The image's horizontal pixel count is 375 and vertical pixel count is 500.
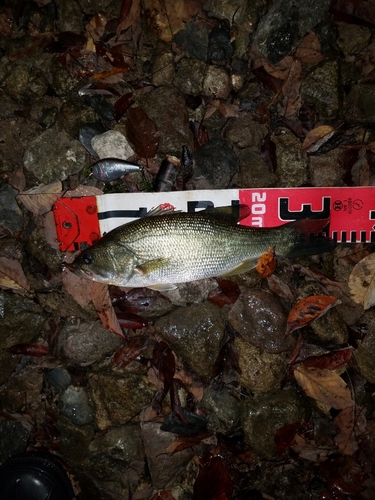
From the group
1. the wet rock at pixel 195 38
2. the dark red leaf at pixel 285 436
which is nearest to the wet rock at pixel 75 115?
the wet rock at pixel 195 38

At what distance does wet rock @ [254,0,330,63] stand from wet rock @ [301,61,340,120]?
35cm

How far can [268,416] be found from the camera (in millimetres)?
3291

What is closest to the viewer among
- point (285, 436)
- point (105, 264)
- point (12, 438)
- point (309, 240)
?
point (105, 264)

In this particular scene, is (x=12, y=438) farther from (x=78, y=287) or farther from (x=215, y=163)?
(x=215, y=163)

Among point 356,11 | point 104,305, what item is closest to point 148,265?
point 104,305

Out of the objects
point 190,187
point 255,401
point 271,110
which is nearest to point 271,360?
point 255,401

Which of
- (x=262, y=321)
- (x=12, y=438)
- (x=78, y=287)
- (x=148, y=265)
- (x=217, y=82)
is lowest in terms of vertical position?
(x=12, y=438)

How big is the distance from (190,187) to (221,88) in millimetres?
1058

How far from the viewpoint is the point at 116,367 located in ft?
11.1

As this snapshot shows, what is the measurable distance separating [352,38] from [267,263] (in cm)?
242

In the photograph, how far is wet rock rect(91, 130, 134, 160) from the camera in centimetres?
324

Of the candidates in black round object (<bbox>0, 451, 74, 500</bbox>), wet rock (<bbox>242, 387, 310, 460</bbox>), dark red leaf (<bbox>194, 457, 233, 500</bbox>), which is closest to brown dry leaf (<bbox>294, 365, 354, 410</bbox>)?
wet rock (<bbox>242, 387, 310, 460</bbox>)

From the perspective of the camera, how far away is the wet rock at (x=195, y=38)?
10.9 feet

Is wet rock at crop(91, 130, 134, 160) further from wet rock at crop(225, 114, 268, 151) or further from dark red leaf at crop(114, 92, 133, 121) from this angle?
wet rock at crop(225, 114, 268, 151)
